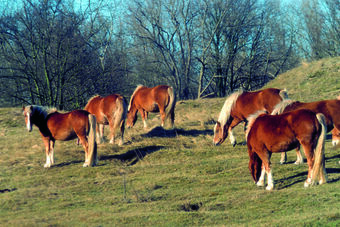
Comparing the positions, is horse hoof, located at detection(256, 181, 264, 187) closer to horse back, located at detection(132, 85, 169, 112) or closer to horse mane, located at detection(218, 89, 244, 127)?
horse mane, located at detection(218, 89, 244, 127)

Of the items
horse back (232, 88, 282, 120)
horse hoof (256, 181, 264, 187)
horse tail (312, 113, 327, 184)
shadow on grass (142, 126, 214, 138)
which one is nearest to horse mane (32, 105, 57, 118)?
shadow on grass (142, 126, 214, 138)

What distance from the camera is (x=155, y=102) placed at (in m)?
16.2

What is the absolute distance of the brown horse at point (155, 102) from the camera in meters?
15.8

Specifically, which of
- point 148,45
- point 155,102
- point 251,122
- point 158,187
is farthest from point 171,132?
point 148,45

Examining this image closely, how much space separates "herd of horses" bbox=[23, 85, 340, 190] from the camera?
24.8 ft

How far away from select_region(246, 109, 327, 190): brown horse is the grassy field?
360mm

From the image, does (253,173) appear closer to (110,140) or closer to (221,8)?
(110,140)

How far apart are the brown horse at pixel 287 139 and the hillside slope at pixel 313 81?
542 inches

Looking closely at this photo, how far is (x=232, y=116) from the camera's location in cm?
1288

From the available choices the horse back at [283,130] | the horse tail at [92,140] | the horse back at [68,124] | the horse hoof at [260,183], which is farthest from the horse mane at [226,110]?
the horse hoof at [260,183]

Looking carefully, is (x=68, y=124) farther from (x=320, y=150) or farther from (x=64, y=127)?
(x=320, y=150)

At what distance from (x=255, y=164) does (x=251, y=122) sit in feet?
2.77

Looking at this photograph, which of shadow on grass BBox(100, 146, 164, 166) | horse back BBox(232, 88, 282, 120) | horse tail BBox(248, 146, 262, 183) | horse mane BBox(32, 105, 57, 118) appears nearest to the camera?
horse tail BBox(248, 146, 262, 183)

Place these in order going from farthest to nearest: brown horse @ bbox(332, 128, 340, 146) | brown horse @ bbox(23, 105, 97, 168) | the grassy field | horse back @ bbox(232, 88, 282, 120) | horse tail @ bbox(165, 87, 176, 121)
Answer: horse tail @ bbox(165, 87, 176, 121)
horse back @ bbox(232, 88, 282, 120)
brown horse @ bbox(332, 128, 340, 146)
brown horse @ bbox(23, 105, 97, 168)
the grassy field
